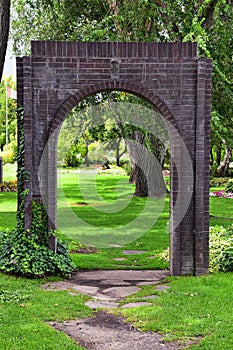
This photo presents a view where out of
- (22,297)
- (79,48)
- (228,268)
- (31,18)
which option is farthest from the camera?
(31,18)

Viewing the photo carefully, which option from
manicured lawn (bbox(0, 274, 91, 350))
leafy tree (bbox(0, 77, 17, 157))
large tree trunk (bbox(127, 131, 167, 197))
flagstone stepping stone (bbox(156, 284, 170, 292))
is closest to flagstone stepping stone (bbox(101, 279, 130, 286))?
flagstone stepping stone (bbox(156, 284, 170, 292))

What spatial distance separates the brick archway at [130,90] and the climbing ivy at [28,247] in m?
0.10

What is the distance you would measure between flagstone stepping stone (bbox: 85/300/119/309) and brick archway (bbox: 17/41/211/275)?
5.24 feet

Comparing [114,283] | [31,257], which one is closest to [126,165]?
[114,283]

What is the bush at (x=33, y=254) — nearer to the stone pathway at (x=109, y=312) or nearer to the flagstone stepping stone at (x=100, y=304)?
the stone pathway at (x=109, y=312)

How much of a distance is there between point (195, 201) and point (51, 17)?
12.5 m

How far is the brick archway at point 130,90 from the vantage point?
7176mm

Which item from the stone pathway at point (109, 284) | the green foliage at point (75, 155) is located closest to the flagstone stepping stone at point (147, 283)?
the stone pathway at point (109, 284)

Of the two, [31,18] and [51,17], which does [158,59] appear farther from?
[31,18]

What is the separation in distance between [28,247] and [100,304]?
1.67 m

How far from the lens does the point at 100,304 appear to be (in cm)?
610

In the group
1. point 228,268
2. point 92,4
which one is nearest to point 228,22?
point 92,4

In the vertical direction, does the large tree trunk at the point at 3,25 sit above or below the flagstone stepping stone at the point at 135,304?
above

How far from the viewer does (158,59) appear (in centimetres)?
725
